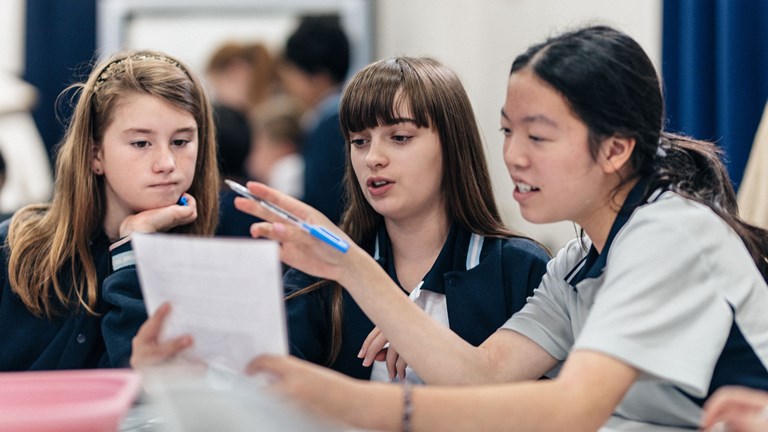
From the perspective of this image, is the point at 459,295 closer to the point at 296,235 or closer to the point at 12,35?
the point at 296,235

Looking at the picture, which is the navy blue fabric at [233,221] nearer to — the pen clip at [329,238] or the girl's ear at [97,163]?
the girl's ear at [97,163]

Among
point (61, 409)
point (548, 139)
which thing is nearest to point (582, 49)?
point (548, 139)

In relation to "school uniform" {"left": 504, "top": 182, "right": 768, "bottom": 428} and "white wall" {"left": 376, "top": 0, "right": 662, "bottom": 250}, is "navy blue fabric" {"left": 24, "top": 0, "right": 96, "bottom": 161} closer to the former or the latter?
"white wall" {"left": 376, "top": 0, "right": 662, "bottom": 250}

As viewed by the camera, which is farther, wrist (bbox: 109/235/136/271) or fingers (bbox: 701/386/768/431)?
wrist (bbox: 109/235/136/271)

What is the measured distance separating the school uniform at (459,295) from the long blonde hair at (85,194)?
0.36 metres

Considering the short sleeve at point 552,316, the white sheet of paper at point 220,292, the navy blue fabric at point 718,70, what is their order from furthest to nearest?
the navy blue fabric at point 718,70 < the short sleeve at point 552,316 < the white sheet of paper at point 220,292

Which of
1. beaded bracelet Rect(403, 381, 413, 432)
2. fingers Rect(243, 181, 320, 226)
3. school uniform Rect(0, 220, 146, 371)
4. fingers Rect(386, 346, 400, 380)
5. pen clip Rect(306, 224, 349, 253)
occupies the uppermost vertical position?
fingers Rect(243, 181, 320, 226)

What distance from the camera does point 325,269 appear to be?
4.23 ft

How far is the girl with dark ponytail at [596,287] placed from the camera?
3.46 ft

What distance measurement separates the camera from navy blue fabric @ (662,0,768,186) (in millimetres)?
2174

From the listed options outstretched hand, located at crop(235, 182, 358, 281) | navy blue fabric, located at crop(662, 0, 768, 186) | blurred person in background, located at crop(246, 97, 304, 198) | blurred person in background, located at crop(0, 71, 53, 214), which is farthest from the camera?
blurred person in background, located at crop(246, 97, 304, 198)

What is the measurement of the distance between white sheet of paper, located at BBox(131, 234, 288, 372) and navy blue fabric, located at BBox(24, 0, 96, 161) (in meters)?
4.30

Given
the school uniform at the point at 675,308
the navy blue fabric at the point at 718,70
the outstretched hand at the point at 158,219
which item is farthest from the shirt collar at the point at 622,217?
the navy blue fabric at the point at 718,70

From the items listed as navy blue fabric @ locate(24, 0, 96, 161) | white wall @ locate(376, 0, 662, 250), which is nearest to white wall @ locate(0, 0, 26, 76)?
navy blue fabric @ locate(24, 0, 96, 161)
